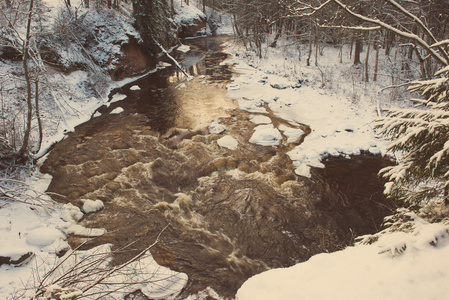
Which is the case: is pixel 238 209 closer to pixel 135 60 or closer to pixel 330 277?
pixel 330 277

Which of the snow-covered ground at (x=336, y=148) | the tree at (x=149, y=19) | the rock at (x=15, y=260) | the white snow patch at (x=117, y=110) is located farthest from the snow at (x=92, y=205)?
the tree at (x=149, y=19)

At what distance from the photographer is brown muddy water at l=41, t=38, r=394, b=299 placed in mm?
5562

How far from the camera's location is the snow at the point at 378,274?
1.98 m

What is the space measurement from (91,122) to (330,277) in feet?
38.8

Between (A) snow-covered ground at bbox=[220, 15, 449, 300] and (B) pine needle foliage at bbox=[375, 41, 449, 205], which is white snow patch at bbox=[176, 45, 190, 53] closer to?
(A) snow-covered ground at bbox=[220, 15, 449, 300]

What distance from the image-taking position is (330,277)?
2502mm

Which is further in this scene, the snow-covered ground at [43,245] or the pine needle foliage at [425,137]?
the snow-covered ground at [43,245]

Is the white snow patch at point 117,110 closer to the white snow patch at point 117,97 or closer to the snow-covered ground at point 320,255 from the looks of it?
the snow-covered ground at point 320,255

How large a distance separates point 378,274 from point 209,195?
536 centimetres

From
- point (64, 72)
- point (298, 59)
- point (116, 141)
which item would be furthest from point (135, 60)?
point (298, 59)

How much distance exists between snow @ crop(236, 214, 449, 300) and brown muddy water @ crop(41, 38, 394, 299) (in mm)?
2222

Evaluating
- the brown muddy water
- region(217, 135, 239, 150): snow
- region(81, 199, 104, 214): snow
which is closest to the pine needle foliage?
the brown muddy water

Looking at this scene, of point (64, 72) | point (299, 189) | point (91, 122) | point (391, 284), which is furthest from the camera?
point (64, 72)

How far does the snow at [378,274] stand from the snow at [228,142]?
6839 mm
